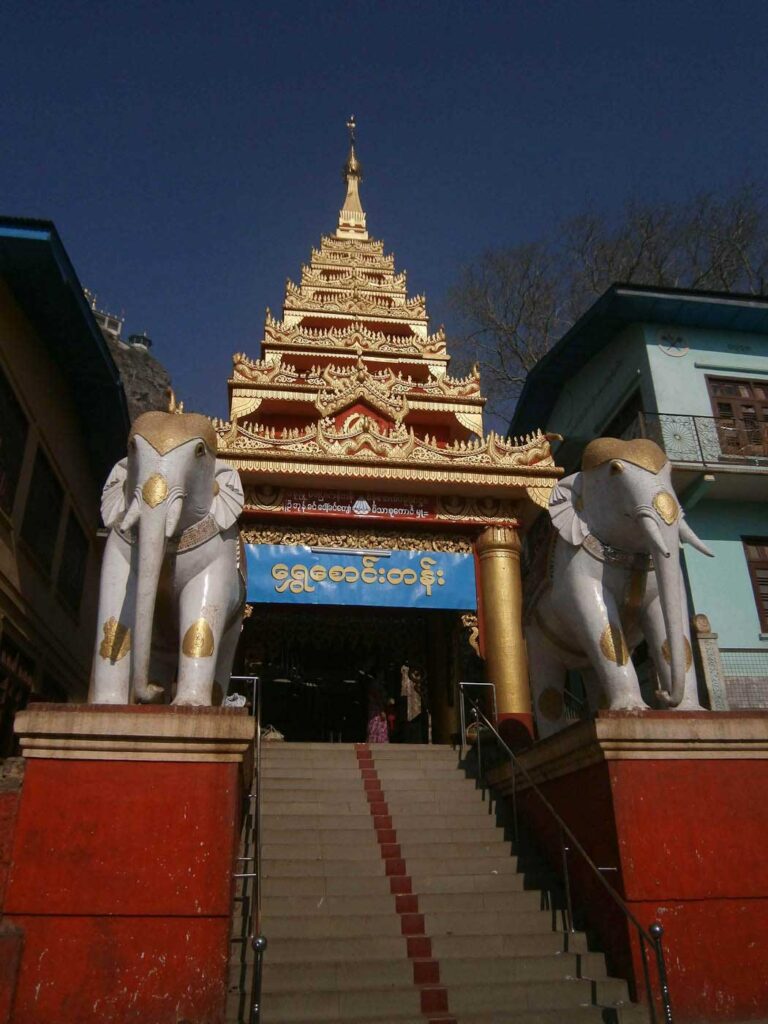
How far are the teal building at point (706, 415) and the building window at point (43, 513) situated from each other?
390 inches

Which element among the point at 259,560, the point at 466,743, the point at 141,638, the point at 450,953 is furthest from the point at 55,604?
the point at 450,953

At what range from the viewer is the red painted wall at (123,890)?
175 inches

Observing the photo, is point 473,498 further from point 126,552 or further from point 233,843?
point 233,843

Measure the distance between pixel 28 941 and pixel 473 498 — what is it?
9.46 meters

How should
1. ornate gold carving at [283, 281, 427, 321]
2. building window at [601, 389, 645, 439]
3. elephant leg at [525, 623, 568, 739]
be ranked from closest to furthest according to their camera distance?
elephant leg at [525, 623, 568, 739]
building window at [601, 389, 645, 439]
ornate gold carving at [283, 281, 427, 321]

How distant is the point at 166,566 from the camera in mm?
5988

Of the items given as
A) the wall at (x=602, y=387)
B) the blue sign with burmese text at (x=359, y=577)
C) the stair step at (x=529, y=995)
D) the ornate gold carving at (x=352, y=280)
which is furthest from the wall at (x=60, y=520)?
the wall at (x=602, y=387)

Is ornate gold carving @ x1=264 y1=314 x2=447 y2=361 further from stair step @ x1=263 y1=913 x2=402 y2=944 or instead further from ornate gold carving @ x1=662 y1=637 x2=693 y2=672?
stair step @ x1=263 y1=913 x2=402 y2=944

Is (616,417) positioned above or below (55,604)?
above

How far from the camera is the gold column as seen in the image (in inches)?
443

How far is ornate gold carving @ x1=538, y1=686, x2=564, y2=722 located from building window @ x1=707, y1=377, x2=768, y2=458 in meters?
8.15

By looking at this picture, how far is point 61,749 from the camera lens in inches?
198

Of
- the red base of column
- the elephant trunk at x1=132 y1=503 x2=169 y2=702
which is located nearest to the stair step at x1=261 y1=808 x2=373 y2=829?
the elephant trunk at x1=132 y1=503 x2=169 y2=702

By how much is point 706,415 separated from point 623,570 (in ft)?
30.3
